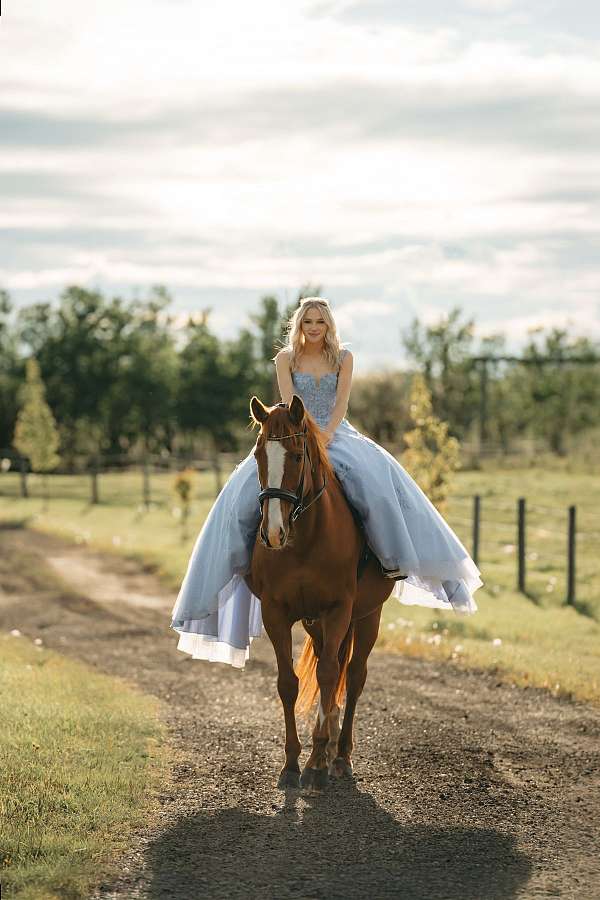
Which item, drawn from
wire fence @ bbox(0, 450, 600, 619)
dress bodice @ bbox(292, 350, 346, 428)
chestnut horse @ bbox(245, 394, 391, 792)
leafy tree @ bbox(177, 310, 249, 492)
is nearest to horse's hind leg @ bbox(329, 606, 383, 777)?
chestnut horse @ bbox(245, 394, 391, 792)

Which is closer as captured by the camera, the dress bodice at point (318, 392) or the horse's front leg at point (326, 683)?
the horse's front leg at point (326, 683)

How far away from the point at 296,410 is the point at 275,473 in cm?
44

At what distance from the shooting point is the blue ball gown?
777cm

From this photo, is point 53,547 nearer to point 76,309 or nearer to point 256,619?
point 256,619

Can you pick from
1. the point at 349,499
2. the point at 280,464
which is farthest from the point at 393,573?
the point at 280,464

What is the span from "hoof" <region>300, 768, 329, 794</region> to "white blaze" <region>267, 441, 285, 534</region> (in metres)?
1.85

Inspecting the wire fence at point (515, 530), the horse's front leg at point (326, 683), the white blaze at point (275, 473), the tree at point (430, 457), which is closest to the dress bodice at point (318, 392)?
the white blaze at point (275, 473)

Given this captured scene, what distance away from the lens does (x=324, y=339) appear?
7992 mm

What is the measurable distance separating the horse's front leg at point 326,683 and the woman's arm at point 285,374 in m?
1.64

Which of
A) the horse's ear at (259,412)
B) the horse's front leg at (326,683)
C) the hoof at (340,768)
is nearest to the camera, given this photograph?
the horse's ear at (259,412)

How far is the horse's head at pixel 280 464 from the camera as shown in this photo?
261 inches

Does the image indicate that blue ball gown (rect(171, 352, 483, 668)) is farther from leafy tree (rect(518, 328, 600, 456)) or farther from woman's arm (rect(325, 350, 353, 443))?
leafy tree (rect(518, 328, 600, 456))

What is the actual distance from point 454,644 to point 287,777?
21.4 ft

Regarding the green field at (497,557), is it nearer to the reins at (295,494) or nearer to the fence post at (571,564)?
the fence post at (571,564)
